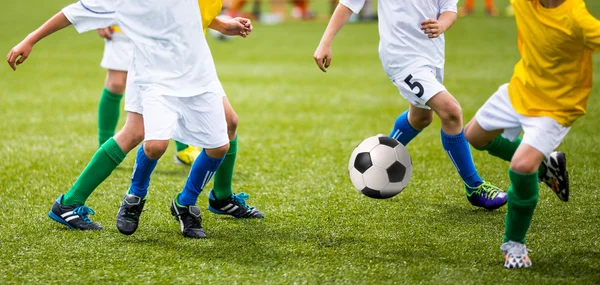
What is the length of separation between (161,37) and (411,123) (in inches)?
71.4

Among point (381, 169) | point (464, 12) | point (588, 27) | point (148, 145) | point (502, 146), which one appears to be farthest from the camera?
point (464, 12)

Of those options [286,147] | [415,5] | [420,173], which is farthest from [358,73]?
[415,5]

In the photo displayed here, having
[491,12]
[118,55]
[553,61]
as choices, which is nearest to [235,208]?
[118,55]

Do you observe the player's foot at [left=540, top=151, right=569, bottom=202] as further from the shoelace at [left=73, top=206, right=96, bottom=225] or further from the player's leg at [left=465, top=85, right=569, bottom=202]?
the shoelace at [left=73, top=206, right=96, bottom=225]

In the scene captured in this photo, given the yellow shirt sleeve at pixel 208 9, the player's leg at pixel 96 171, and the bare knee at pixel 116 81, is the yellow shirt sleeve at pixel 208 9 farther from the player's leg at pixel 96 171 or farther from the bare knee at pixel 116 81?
the bare knee at pixel 116 81

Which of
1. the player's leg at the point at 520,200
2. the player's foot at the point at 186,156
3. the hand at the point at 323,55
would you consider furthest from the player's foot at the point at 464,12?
the player's leg at the point at 520,200

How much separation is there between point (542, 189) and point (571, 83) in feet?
5.29

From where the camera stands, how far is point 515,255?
3.44 meters

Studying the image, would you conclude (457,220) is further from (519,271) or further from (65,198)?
(65,198)

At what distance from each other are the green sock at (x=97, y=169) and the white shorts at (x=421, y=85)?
1.63 metres

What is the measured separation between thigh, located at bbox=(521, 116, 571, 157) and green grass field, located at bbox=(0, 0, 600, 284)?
561mm

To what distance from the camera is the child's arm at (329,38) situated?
165 inches

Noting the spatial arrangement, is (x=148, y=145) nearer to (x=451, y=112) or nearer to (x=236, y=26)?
(x=236, y=26)

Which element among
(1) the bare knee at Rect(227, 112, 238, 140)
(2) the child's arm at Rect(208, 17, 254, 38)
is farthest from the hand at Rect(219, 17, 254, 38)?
(1) the bare knee at Rect(227, 112, 238, 140)
